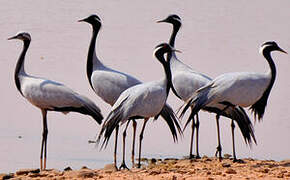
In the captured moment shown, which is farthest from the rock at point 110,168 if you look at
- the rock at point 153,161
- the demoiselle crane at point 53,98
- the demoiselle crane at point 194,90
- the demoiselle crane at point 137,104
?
the demoiselle crane at point 194,90

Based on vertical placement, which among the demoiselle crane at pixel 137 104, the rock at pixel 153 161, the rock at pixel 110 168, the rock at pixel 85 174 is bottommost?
the rock at pixel 85 174

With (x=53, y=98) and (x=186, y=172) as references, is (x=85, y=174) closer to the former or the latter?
(x=186, y=172)

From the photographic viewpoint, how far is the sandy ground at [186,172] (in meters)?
11.9

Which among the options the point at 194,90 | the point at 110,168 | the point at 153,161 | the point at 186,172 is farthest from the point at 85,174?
the point at 194,90

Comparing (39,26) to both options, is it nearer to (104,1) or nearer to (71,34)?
(71,34)

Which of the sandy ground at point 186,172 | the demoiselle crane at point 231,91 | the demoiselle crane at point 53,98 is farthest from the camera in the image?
the demoiselle crane at point 53,98

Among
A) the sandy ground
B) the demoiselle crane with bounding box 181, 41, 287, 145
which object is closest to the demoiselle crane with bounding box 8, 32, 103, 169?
the sandy ground

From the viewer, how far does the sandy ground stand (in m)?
11.9

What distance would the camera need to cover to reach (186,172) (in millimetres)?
12305

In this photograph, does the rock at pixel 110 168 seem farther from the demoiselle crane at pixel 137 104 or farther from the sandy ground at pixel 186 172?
the demoiselle crane at pixel 137 104

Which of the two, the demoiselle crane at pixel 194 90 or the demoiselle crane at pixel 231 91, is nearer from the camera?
the demoiselle crane at pixel 231 91

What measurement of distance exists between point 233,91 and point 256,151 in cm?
291

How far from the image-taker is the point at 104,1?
101ft

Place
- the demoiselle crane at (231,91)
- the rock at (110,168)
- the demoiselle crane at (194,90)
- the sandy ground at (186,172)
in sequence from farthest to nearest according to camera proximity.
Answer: the demoiselle crane at (194,90) < the demoiselle crane at (231,91) < the rock at (110,168) < the sandy ground at (186,172)
